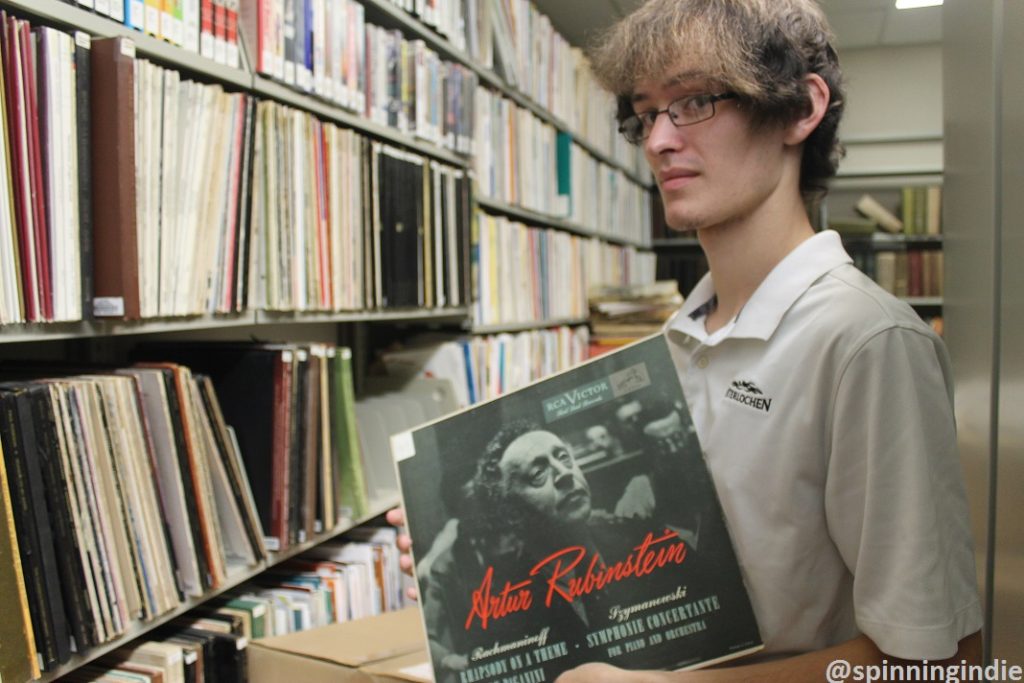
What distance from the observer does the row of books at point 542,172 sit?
2359 mm

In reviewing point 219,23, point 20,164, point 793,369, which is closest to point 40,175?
point 20,164

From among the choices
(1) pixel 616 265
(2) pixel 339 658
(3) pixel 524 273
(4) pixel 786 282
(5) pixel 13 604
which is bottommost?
(2) pixel 339 658

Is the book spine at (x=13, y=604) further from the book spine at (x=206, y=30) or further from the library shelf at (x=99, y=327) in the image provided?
the book spine at (x=206, y=30)

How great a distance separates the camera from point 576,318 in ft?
10.7

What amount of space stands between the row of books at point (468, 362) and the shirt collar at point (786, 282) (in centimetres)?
95

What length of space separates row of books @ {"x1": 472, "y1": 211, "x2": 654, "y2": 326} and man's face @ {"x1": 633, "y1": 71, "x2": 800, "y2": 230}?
45.7 inches

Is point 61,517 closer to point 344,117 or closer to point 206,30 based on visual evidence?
point 206,30

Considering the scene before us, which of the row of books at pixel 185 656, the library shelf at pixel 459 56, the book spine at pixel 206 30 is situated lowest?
the row of books at pixel 185 656

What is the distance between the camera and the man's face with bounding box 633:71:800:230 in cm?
101

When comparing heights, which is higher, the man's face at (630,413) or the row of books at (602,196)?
the row of books at (602,196)

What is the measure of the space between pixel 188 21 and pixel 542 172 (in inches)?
68.6

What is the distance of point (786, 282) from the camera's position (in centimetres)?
95

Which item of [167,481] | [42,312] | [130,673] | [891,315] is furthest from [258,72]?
[891,315]

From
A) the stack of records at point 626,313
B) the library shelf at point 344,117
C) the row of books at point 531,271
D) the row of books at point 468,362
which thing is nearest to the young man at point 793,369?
the library shelf at point 344,117
